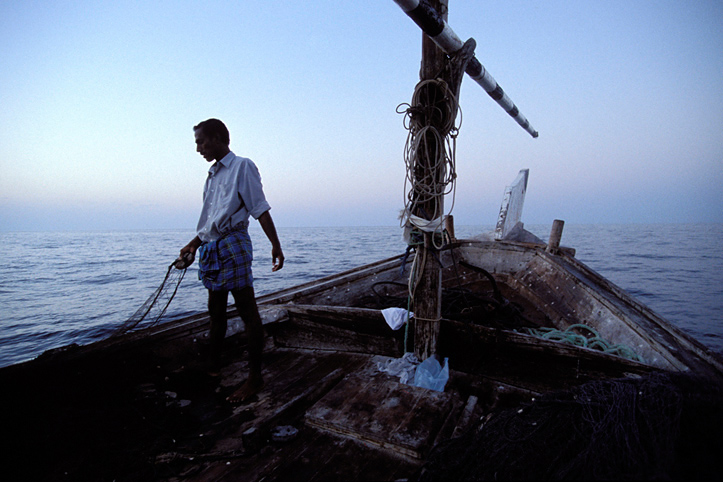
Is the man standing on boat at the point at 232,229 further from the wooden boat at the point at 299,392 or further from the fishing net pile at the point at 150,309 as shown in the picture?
the wooden boat at the point at 299,392

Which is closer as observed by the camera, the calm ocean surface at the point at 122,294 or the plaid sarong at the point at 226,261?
the plaid sarong at the point at 226,261

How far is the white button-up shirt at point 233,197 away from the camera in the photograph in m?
2.40

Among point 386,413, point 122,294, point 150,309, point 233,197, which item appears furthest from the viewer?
point 122,294

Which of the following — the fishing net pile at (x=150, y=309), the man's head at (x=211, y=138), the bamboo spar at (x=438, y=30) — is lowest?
the fishing net pile at (x=150, y=309)

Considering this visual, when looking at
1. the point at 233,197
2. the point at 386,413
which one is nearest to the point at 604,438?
the point at 386,413

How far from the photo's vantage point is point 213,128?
2.52 meters

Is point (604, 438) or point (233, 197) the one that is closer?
point (604, 438)

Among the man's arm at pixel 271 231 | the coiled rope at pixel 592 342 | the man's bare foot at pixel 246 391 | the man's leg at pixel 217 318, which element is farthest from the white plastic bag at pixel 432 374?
the man's leg at pixel 217 318

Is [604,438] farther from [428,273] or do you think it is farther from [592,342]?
[592,342]

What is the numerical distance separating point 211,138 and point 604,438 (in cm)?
292

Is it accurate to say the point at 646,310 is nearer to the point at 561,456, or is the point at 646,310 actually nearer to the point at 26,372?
the point at 561,456

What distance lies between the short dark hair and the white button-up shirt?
166mm

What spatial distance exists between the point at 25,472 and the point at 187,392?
3.01ft

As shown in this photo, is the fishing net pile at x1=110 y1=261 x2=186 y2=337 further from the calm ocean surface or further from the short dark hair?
the calm ocean surface
